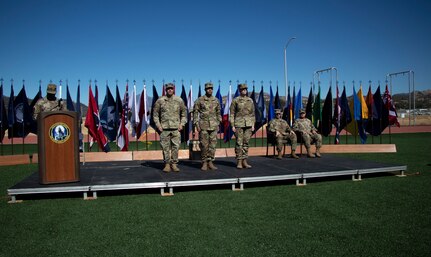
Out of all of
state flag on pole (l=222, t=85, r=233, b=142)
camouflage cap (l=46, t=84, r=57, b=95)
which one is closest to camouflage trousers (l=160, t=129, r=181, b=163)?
camouflage cap (l=46, t=84, r=57, b=95)

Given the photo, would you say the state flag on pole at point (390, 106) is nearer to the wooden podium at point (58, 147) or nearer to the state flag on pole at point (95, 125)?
the state flag on pole at point (95, 125)

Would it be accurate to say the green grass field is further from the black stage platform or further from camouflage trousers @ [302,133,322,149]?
camouflage trousers @ [302,133,322,149]

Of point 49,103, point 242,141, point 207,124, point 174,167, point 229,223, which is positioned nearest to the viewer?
point 229,223

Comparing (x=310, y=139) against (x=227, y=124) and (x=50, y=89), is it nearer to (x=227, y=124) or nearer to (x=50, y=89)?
(x=227, y=124)

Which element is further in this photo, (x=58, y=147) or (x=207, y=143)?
(x=207, y=143)

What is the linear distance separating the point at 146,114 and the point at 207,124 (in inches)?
176

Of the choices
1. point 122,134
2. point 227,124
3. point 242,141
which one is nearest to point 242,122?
point 242,141

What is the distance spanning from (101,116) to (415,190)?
9.54 meters

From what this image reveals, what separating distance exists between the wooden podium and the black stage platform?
9.9 inches

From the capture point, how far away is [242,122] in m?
8.91

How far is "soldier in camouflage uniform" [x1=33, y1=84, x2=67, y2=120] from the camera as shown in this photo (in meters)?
7.64

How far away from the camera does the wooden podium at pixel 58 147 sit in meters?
6.70

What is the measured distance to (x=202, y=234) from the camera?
441 centimetres

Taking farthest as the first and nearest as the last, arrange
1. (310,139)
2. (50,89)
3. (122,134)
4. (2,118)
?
(2,118) → (122,134) → (310,139) → (50,89)
